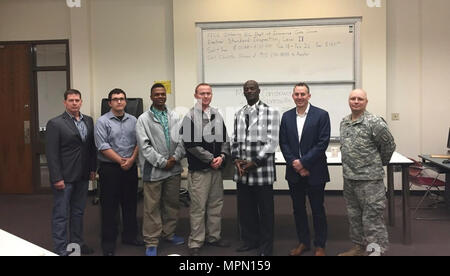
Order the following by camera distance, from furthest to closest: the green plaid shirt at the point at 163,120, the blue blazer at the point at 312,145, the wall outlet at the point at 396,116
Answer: the wall outlet at the point at 396,116 < the green plaid shirt at the point at 163,120 < the blue blazer at the point at 312,145

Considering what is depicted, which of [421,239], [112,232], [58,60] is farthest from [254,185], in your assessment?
[58,60]

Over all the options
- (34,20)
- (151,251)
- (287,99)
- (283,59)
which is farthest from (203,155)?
(34,20)

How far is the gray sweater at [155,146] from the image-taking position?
10.8 ft

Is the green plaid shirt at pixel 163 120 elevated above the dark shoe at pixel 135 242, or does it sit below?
above

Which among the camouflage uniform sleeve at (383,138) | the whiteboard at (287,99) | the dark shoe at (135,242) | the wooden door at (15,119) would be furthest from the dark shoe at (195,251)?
the wooden door at (15,119)

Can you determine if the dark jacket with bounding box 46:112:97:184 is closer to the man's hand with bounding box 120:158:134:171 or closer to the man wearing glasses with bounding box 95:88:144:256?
the man wearing glasses with bounding box 95:88:144:256

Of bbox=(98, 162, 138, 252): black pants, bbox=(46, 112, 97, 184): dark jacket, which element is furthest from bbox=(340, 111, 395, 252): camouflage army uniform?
bbox=(46, 112, 97, 184): dark jacket

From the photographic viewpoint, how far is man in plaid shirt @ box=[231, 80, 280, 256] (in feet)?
10.7

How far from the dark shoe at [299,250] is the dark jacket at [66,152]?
1941 mm

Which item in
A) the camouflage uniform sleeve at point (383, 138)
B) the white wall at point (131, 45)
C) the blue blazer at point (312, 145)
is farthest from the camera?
the white wall at point (131, 45)

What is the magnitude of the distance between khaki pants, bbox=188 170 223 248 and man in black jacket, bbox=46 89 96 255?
0.96m

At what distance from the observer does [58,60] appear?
234 inches

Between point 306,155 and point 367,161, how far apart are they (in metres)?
0.48

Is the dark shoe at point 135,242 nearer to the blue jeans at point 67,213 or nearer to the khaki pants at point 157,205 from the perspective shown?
the khaki pants at point 157,205
